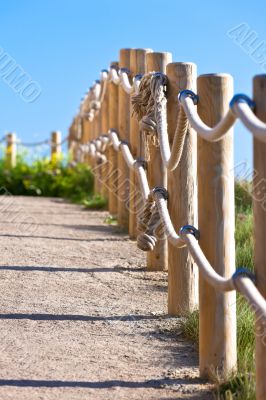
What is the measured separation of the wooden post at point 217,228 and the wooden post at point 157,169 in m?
1.41

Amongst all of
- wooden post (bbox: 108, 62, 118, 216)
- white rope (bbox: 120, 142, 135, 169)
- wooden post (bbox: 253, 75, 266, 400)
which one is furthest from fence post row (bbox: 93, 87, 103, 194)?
wooden post (bbox: 253, 75, 266, 400)

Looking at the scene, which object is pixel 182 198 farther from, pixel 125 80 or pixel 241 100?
pixel 125 80

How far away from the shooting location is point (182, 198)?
374cm

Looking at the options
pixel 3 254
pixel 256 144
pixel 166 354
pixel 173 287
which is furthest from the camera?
pixel 3 254

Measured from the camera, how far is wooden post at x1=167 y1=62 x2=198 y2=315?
374cm

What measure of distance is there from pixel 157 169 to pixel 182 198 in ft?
2.94

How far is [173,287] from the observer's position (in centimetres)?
379

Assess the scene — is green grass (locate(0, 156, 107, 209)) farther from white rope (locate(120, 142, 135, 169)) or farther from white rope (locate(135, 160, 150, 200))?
white rope (locate(135, 160, 150, 200))

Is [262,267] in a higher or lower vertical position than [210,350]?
higher

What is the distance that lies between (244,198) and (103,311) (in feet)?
12.4

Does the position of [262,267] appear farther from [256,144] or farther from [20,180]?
[20,180]

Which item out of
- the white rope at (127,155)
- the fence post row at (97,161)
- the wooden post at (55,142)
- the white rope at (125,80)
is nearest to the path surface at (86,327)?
the white rope at (127,155)

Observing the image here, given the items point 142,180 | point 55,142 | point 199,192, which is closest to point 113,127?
point 142,180

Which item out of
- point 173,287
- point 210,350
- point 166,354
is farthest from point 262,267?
point 173,287
